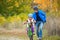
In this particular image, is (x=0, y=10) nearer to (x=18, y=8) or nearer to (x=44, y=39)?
(x=18, y=8)

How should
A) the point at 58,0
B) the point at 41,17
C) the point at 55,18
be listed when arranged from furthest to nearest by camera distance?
1. the point at 58,0
2. the point at 55,18
3. the point at 41,17

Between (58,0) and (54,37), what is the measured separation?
538 centimetres

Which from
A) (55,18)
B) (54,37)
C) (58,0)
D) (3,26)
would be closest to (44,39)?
(54,37)

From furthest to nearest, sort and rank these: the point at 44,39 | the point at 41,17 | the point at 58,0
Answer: the point at 58,0 → the point at 44,39 → the point at 41,17

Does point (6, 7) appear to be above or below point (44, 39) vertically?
above

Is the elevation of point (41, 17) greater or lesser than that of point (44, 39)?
greater

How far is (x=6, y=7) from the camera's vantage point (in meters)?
16.5

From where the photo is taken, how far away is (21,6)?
16.4 meters

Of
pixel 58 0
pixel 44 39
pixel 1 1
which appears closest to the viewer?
pixel 44 39

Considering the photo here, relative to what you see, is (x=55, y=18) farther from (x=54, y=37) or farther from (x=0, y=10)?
(x=0, y=10)

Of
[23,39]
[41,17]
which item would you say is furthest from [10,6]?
[41,17]

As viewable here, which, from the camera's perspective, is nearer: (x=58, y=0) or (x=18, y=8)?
(x=18, y=8)

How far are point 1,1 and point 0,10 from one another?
18.8 inches

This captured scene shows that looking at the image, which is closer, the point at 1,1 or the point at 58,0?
the point at 1,1
